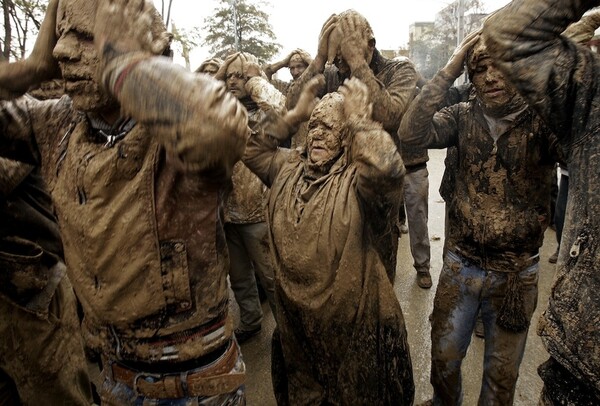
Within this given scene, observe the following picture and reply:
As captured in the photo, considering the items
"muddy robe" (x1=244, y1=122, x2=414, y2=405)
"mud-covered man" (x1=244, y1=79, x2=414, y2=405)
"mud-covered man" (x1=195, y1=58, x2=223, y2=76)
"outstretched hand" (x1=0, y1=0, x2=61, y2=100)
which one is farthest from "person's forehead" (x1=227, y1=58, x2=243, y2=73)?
"outstretched hand" (x1=0, y1=0, x2=61, y2=100)

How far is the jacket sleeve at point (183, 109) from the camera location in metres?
0.98

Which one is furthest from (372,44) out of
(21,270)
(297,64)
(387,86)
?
(21,270)

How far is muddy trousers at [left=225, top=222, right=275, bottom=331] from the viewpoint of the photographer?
350cm

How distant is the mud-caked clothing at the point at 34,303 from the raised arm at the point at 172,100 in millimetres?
1352

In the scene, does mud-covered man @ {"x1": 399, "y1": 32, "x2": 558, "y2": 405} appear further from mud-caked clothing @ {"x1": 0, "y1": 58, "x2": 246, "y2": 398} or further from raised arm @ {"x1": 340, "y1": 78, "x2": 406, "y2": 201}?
mud-caked clothing @ {"x1": 0, "y1": 58, "x2": 246, "y2": 398}

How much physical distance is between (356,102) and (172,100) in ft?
4.02

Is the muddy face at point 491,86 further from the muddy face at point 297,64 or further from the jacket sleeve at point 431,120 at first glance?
the muddy face at point 297,64

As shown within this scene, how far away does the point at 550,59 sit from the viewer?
1.41 m

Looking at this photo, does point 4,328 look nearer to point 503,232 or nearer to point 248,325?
point 248,325

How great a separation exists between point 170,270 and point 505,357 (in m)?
2.01

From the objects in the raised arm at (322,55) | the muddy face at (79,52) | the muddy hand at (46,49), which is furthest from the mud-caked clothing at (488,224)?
the muddy hand at (46,49)

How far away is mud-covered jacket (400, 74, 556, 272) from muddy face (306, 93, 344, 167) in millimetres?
632

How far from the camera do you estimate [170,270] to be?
54.9 inches

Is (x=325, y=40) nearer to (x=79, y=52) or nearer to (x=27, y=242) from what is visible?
(x=79, y=52)
